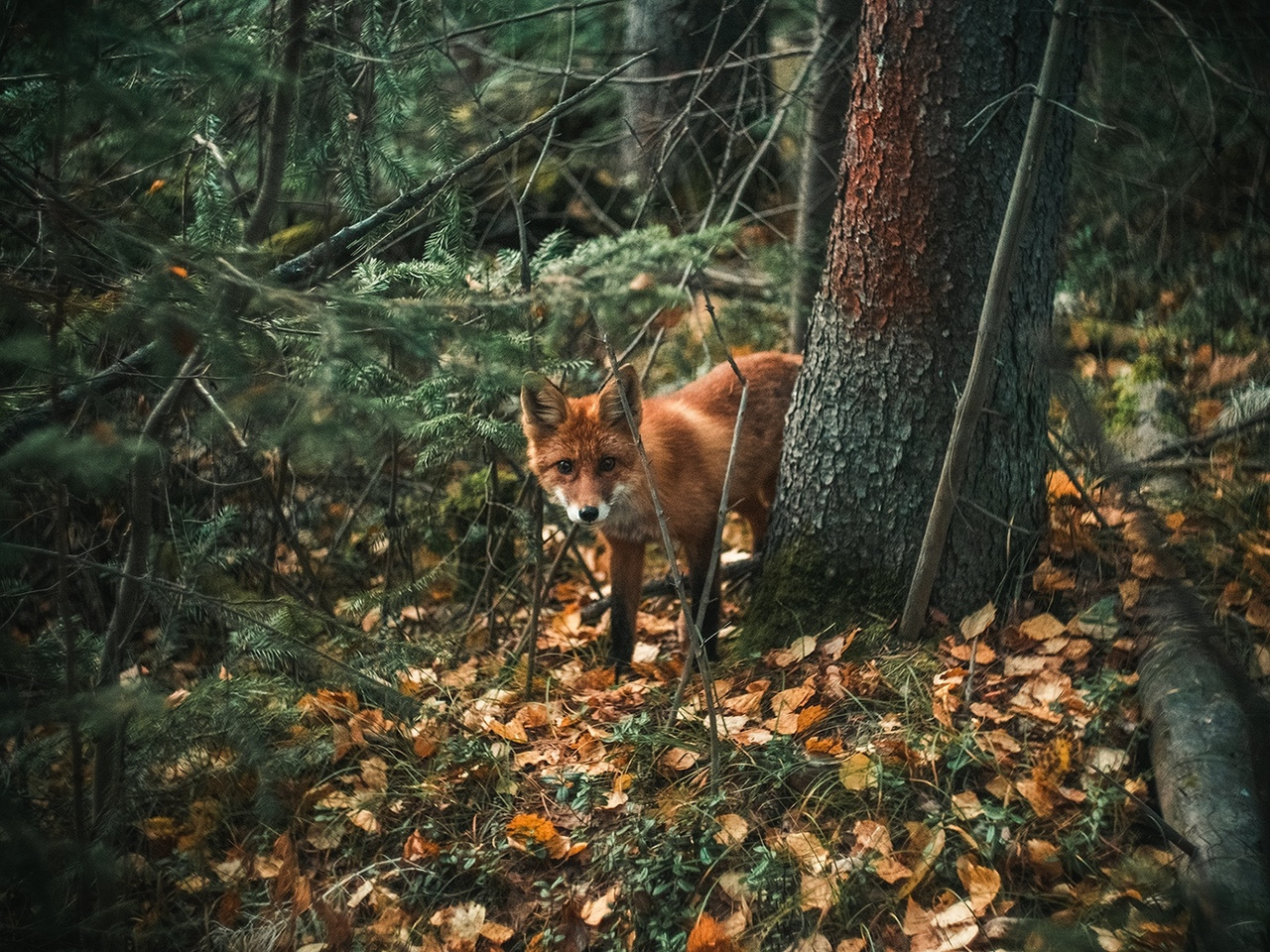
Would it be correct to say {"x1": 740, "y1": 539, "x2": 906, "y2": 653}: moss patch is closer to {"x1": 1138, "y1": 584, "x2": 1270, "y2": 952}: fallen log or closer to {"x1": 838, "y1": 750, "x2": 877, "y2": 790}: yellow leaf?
{"x1": 838, "y1": 750, "x2": 877, "y2": 790}: yellow leaf

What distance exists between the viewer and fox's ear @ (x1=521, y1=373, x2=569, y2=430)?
4.50 m

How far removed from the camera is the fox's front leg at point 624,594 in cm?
477

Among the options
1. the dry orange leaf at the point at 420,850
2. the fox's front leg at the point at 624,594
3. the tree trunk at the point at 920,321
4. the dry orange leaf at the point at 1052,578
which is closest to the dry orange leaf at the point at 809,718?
the tree trunk at the point at 920,321

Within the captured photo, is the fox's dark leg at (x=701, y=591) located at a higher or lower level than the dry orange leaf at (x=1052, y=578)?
lower

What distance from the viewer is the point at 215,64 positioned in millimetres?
2289

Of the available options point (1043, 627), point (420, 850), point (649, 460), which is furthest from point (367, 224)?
point (1043, 627)

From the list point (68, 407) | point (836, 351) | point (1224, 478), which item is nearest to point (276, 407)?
point (68, 407)

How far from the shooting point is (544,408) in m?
4.60

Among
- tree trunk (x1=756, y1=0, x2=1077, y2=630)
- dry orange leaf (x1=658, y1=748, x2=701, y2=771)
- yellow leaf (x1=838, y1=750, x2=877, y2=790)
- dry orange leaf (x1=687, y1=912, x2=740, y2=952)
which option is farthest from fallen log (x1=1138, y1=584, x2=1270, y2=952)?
dry orange leaf (x1=658, y1=748, x2=701, y2=771)

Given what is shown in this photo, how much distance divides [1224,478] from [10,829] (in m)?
4.90

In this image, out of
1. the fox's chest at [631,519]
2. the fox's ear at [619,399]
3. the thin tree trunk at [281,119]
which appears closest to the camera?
the thin tree trunk at [281,119]

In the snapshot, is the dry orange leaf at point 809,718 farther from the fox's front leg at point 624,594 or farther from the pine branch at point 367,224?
the pine branch at point 367,224

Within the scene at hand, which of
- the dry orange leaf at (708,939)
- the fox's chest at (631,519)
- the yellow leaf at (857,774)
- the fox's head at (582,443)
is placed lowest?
the dry orange leaf at (708,939)

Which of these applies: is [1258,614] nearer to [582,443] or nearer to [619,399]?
[619,399]
